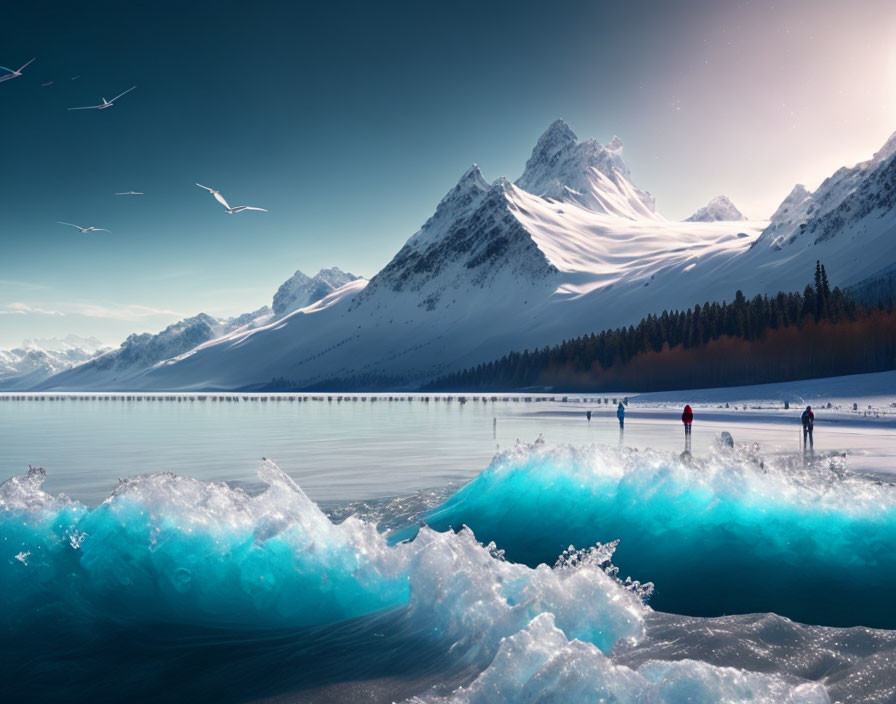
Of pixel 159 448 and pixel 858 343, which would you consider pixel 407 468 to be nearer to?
pixel 159 448

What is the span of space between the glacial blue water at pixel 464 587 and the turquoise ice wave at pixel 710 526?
0.06 metres

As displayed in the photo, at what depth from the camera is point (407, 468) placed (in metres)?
27.5

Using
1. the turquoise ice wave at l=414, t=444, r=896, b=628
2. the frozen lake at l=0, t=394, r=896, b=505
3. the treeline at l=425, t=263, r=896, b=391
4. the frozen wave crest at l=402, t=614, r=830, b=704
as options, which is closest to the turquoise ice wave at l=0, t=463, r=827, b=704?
the frozen wave crest at l=402, t=614, r=830, b=704

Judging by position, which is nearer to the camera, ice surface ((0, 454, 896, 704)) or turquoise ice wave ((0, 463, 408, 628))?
ice surface ((0, 454, 896, 704))

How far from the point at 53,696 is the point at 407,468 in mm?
19870

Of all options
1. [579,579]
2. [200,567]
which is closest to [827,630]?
[579,579]

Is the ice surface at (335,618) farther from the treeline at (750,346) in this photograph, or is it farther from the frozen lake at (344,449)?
the treeline at (750,346)

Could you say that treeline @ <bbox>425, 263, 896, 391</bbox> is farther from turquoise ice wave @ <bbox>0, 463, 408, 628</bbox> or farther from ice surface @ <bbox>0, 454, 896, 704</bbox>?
turquoise ice wave @ <bbox>0, 463, 408, 628</bbox>

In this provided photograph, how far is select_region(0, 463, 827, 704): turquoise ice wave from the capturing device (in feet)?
22.8

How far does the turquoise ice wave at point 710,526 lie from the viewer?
11.7m

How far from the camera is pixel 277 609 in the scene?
1070cm

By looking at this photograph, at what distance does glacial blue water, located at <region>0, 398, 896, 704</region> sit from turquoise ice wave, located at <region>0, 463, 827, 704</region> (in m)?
0.03

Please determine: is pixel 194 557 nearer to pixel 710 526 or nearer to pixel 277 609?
pixel 277 609

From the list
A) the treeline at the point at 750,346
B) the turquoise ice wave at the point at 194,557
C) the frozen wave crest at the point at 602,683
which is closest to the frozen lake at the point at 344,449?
the turquoise ice wave at the point at 194,557
